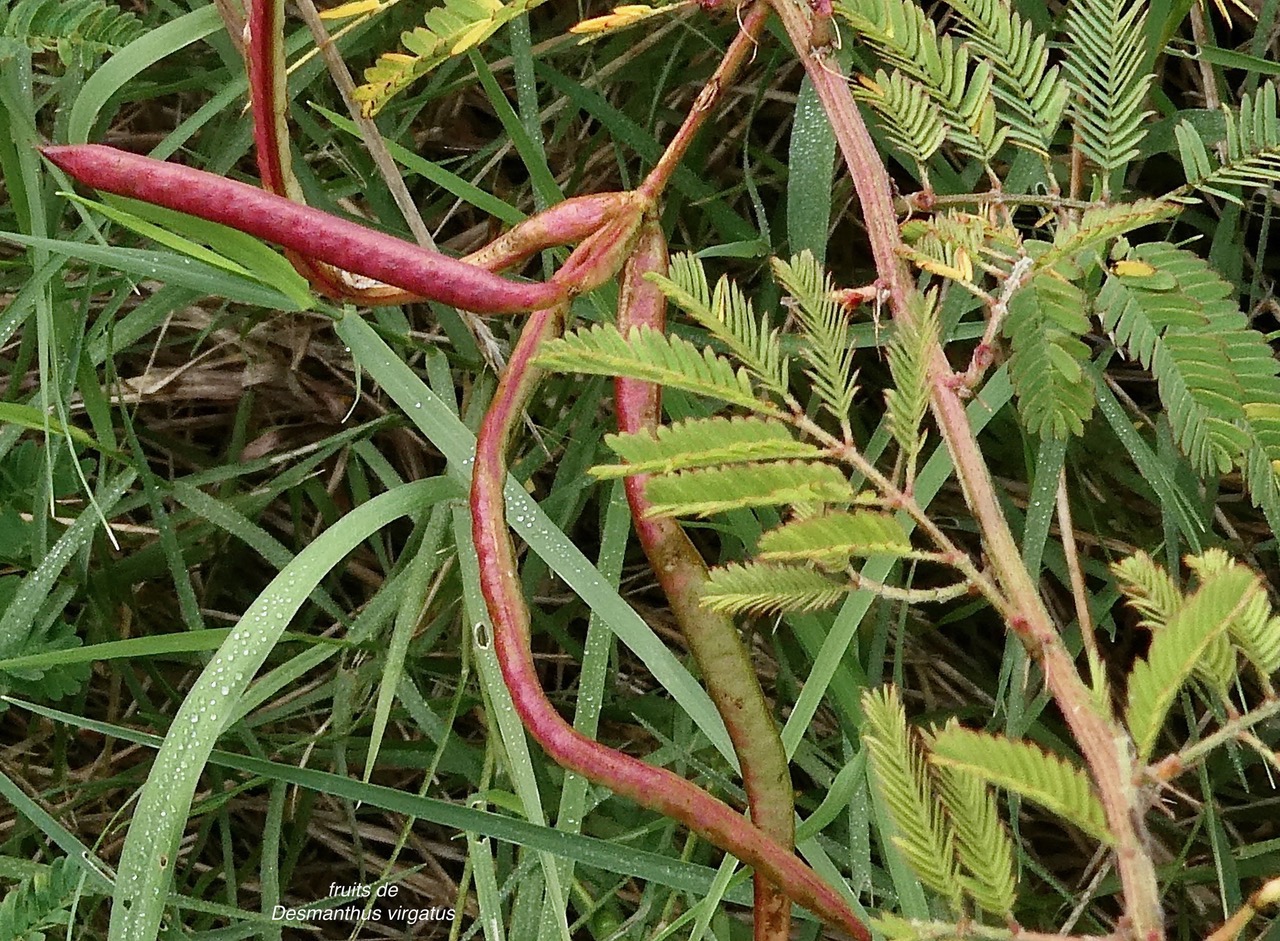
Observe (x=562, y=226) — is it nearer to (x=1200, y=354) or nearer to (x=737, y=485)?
(x=737, y=485)

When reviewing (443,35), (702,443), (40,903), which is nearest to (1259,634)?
(702,443)

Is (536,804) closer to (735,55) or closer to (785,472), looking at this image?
(785,472)

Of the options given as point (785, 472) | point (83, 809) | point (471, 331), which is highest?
point (785, 472)

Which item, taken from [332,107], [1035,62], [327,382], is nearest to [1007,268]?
[1035,62]

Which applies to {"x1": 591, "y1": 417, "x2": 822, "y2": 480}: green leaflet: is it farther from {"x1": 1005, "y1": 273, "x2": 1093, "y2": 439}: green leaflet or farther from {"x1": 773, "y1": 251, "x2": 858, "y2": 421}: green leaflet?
{"x1": 1005, "y1": 273, "x2": 1093, "y2": 439}: green leaflet

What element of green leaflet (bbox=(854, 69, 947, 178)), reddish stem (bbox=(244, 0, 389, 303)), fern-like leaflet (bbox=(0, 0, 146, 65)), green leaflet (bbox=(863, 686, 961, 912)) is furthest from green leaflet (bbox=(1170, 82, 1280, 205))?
fern-like leaflet (bbox=(0, 0, 146, 65))

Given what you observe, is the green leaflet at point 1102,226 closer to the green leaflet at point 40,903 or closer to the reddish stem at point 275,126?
the reddish stem at point 275,126

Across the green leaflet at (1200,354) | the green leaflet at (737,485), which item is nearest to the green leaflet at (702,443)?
the green leaflet at (737,485)
